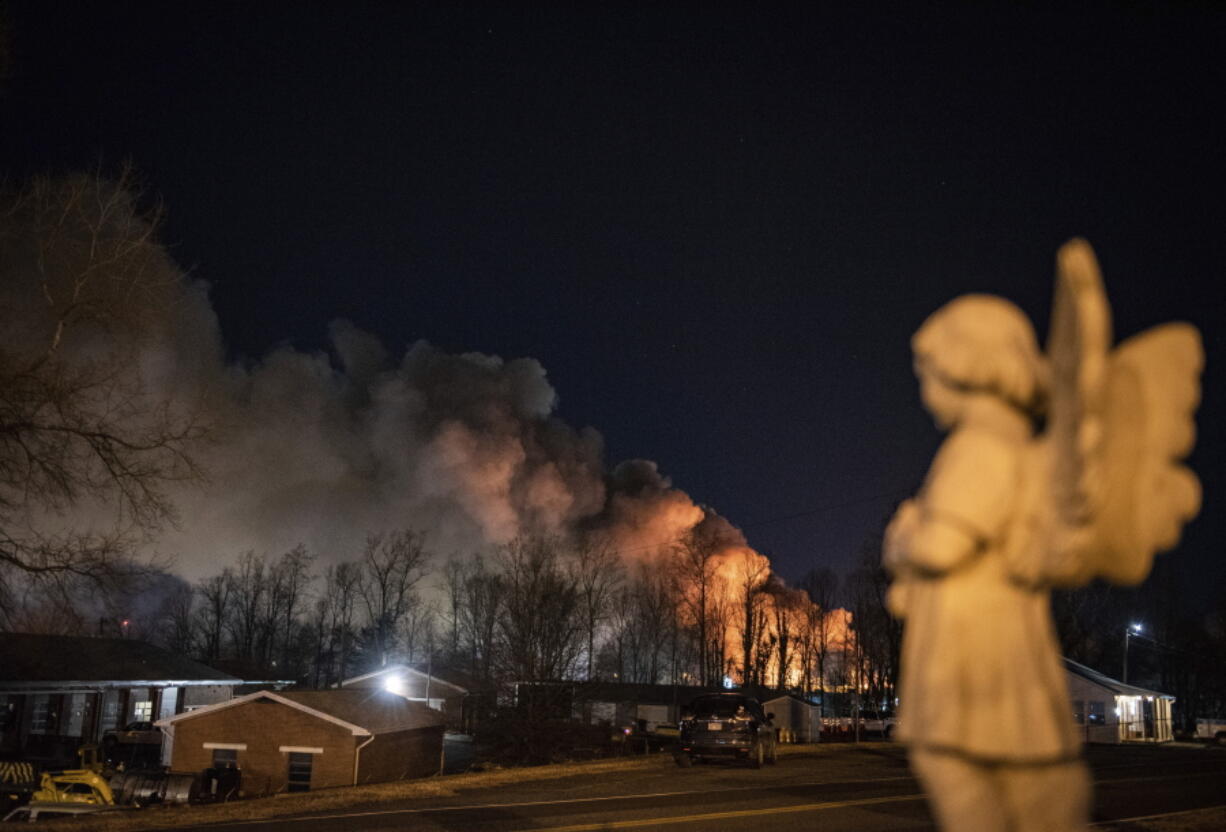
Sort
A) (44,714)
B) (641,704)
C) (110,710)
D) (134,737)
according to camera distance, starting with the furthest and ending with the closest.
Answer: (641,704), (110,710), (44,714), (134,737)

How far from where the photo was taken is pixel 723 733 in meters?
25.0

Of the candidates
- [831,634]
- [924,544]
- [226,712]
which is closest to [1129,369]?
[924,544]

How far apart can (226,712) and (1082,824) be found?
30272 millimetres

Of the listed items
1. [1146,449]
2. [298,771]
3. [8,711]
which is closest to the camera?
[1146,449]

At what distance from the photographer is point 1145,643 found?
75.4 meters

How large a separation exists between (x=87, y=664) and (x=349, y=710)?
1986 cm

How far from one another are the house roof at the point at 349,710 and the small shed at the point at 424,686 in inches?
984

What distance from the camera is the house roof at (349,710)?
27.7 meters

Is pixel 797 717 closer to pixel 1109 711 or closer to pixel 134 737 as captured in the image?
pixel 1109 711

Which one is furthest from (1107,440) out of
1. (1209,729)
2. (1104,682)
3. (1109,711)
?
(1209,729)

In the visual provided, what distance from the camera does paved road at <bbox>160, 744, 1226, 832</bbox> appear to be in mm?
14062

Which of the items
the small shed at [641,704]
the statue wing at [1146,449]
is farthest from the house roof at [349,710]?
the statue wing at [1146,449]

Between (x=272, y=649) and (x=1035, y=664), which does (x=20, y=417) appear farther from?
(x=272, y=649)

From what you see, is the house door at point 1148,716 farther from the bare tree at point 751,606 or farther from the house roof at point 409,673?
the house roof at point 409,673
